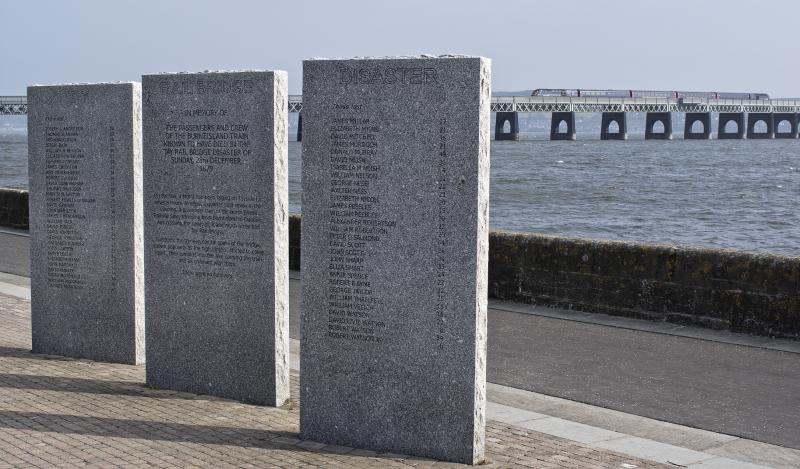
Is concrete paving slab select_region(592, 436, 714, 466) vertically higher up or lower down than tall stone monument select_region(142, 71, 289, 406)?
lower down

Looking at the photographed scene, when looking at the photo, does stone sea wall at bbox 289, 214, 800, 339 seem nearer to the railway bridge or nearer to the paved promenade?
the paved promenade

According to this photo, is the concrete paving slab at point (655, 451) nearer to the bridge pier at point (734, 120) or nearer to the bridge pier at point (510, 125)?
the bridge pier at point (510, 125)

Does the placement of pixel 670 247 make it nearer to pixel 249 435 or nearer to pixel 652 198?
pixel 249 435

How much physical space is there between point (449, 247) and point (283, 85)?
2.17m

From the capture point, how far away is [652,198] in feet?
218

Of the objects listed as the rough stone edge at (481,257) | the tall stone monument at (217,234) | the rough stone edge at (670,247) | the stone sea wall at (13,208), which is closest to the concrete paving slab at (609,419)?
the rough stone edge at (481,257)

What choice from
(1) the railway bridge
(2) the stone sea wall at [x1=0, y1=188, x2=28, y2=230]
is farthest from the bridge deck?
(2) the stone sea wall at [x1=0, y1=188, x2=28, y2=230]

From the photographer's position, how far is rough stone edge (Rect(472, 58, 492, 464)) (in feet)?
20.5

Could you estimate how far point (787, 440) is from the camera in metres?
7.12

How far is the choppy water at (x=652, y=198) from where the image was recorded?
48.2 m

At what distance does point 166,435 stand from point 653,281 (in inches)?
251

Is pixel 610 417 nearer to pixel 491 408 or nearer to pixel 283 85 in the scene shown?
pixel 491 408

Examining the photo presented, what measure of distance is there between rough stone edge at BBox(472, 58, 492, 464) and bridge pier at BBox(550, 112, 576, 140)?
159164 mm

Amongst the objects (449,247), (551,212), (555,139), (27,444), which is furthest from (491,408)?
(555,139)
